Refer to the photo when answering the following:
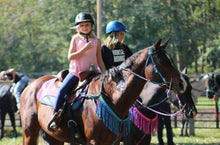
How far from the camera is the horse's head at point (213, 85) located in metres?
13.0

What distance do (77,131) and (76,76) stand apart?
76 centimetres

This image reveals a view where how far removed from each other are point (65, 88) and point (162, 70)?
1.46 m

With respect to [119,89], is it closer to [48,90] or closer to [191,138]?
[48,90]

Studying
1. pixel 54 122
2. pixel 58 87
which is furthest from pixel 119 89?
pixel 58 87

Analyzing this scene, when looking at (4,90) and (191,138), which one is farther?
(4,90)

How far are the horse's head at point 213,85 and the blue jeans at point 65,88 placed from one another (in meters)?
8.52

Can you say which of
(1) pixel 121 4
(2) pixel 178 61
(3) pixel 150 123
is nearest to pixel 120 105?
(3) pixel 150 123

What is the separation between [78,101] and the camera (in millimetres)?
5266

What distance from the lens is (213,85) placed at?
13055 mm

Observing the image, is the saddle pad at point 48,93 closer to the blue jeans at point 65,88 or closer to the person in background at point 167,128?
the blue jeans at point 65,88

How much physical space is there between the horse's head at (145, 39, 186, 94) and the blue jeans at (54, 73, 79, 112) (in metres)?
1.14

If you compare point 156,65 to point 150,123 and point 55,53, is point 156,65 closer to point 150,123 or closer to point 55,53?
point 150,123

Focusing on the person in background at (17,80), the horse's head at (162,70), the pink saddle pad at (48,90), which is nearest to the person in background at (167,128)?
the pink saddle pad at (48,90)

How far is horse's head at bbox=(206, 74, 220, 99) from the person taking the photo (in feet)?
42.7
